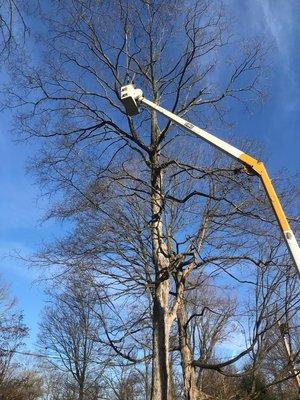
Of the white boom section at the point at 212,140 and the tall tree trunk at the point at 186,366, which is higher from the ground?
the tall tree trunk at the point at 186,366

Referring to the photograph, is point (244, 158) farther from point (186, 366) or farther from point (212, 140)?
point (186, 366)

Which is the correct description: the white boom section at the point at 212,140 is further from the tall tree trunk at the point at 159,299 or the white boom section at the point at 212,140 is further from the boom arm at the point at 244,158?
the tall tree trunk at the point at 159,299

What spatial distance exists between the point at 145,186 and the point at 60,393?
47101mm

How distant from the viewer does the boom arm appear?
4633mm

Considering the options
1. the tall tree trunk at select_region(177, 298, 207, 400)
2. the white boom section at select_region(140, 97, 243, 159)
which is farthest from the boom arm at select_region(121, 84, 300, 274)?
the tall tree trunk at select_region(177, 298, 207, 400)

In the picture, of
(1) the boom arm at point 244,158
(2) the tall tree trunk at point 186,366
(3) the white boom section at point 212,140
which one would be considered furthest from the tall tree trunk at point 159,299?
(3) the white boom section at point 212,140

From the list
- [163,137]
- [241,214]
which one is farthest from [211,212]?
[163,137]

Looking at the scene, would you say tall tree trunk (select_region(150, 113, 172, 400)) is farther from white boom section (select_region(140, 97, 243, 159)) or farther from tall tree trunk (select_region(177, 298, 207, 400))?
white boom section (select_region(140, 97, 243, 159))

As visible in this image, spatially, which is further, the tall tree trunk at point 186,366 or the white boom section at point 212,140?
the tall tree trunk at point 186,366

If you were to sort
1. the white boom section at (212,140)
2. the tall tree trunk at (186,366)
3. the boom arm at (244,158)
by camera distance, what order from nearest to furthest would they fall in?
the boom arm at (244,158) < the white boom section at (212,140) < the tall tree trunk at (186,366)

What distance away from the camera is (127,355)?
487 inches

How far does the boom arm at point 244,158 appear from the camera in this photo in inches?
182

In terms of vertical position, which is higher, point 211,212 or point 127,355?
point 211,212

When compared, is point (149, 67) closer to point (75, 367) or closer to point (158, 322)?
point (158, 322)
